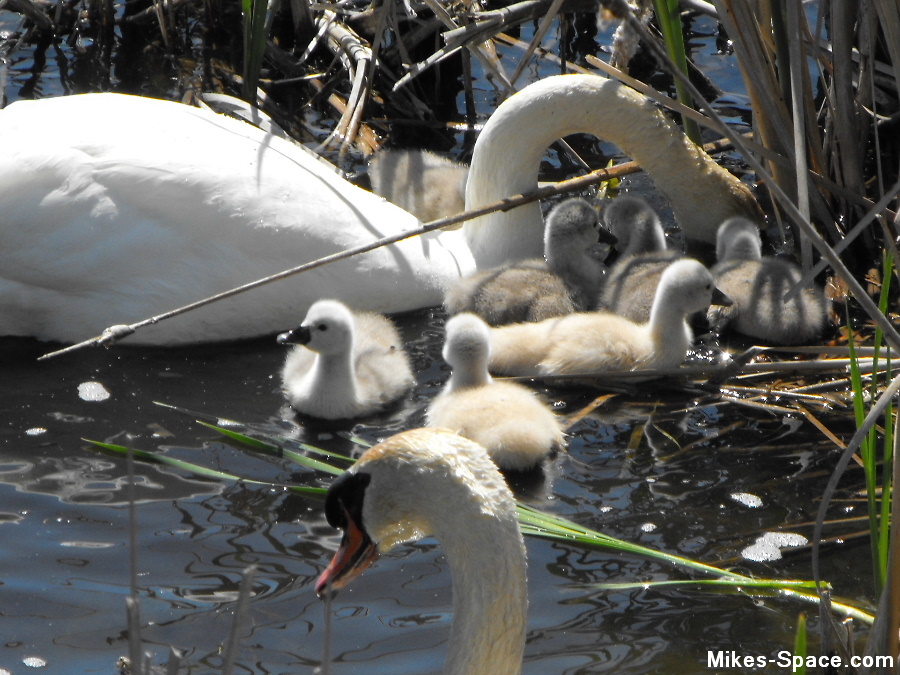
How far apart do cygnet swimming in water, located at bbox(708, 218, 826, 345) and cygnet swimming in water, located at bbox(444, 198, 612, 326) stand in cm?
57

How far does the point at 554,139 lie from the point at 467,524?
11.1ft

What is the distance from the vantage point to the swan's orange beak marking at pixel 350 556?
99.1 inches

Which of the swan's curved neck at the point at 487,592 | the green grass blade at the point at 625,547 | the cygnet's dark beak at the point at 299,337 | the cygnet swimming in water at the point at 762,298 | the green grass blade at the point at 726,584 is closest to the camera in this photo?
the swan's curved neck at the point at 487,592

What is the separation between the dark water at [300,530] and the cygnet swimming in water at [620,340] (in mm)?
133

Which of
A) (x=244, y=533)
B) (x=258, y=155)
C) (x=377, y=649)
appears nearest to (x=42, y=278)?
(x=258, y=155)

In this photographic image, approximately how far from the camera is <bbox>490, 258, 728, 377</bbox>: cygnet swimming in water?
15.1 feet

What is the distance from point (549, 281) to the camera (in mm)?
5082

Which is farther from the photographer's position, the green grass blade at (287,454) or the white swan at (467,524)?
the green grass blade at (287,454)

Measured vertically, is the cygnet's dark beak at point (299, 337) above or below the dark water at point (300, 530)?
above

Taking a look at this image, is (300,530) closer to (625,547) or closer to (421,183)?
(625,547)

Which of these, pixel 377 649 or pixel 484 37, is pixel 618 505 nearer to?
pixel 377 649

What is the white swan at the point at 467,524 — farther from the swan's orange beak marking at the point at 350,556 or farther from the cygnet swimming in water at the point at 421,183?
the cygnet swimming in water at the point at 421,183

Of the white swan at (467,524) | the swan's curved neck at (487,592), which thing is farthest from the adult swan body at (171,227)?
the swan's curved neck at (487,592)

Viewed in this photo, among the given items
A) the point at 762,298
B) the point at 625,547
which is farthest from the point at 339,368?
the point at 762,298
